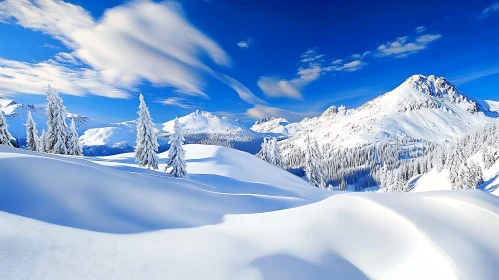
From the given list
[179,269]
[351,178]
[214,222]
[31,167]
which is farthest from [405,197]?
[351,178]

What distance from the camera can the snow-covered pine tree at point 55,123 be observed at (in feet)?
112

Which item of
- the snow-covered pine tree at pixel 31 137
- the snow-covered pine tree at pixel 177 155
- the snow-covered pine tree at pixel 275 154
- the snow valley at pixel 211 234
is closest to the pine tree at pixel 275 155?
the snow-covered pine tree at pixel 275 154

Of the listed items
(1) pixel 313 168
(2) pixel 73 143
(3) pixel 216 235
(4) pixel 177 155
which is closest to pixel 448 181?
(1) pixel 313 168

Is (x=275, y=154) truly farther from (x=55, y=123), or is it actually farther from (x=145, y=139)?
(x=55, y=123)

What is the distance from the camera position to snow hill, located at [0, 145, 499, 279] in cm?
400

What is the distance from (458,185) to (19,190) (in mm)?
75017

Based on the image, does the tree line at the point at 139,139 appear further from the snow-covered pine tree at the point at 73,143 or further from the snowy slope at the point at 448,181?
the snowy slope at the point at 448,181

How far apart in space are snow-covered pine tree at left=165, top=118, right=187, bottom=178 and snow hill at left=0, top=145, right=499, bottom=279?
20.3 meters

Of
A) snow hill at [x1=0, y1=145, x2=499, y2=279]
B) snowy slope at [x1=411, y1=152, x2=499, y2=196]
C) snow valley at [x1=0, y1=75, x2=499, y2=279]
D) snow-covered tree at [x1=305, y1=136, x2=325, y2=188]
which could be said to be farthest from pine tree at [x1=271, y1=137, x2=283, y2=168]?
snow hill at [x1=0, y1=145, x2=499, y2=279]

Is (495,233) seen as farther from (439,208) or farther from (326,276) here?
(326,276)

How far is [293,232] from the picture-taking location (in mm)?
5426

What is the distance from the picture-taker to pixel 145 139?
103ft

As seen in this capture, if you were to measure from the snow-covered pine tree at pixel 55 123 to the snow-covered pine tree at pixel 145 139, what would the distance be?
510 inches

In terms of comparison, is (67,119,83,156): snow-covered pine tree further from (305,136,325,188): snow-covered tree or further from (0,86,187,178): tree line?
(305,136,325,188): snow-covered tree
